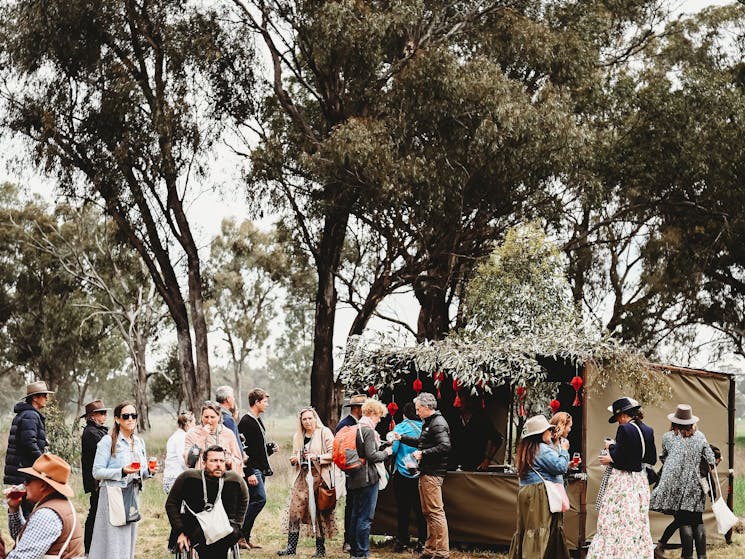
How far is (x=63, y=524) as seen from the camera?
4.67 metres

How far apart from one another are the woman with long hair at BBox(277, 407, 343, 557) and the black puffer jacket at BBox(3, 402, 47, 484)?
2595mm

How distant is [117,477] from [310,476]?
10.0ft

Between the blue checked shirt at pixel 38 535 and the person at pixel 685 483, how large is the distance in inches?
260

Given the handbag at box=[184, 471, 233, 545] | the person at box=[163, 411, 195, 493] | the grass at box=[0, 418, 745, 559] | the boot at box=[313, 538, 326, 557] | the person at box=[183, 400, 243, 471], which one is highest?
the person at box=[183, 400, 243, 471]

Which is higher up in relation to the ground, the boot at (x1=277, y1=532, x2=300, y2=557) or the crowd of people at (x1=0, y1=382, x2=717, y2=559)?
the crowd of people at (x1=0, y1=382, x2=717, y2=559)

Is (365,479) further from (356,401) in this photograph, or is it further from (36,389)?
(36,389)

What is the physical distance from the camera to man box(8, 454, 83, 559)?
14.9 ft

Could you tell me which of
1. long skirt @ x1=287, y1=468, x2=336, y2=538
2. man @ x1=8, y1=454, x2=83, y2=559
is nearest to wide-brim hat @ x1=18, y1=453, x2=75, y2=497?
man @ x1=8, y1=454, x2=83, y2=559

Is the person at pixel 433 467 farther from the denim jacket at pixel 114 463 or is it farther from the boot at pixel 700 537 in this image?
the denim jacket at pixel 114 463

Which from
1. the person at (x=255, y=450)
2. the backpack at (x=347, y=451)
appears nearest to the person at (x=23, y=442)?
the person at (x=255, y=450)

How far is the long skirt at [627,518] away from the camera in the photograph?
8.36 metres

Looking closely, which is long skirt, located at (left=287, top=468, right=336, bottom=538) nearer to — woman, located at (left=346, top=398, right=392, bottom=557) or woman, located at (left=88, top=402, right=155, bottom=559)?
woman, located at (left=346, top=398, right=392, bottom=557)

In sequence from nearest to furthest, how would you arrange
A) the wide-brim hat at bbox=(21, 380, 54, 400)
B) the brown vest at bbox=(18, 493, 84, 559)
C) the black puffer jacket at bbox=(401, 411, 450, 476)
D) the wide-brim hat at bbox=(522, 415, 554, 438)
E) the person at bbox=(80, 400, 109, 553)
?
the brown vest at bbox=(18, 493, 84, 559) < the wide-brim hat at bbox=(522, 415, 554, 438) < the person at bbox=(80, 400, 109, 553) < the wide-brim hat at bbox=(21, 380, 54, 400) < the black puffer jacket at bbox=(401, 411, 450, 476)

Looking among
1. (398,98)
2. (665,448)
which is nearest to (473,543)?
(665,448)
